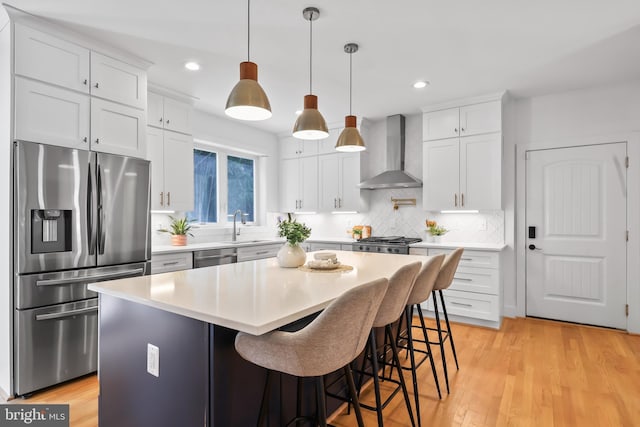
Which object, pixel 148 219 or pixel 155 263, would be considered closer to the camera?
pixel 148 219

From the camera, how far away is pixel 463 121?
4121mm

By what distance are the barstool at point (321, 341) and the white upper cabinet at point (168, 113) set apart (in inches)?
125

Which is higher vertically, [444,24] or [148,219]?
[444,24]

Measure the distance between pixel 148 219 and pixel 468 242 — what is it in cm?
362

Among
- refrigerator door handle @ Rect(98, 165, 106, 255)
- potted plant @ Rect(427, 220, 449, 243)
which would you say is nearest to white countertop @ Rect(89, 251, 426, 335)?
refrigerator door handle @ Rect(98, 165, 106, 255)

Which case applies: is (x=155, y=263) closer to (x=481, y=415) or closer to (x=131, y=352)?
(x=131, y=352)

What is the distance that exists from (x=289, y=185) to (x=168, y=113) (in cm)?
224

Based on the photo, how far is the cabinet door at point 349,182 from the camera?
4973 mm

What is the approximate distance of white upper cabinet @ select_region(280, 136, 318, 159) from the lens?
17.7ft

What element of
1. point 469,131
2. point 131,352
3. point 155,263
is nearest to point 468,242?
point 469,131

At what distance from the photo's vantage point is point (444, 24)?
2512 millimetres

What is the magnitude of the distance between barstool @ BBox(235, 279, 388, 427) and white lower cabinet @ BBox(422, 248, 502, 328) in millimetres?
2915

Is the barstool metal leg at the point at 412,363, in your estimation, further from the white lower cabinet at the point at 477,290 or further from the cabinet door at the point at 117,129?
the cabinet door at the point at 117,129

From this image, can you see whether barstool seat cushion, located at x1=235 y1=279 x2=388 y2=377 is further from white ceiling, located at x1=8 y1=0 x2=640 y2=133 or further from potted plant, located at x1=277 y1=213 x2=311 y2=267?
white ceiling, located at x1=8 y1=0 x2=640 y2=133
